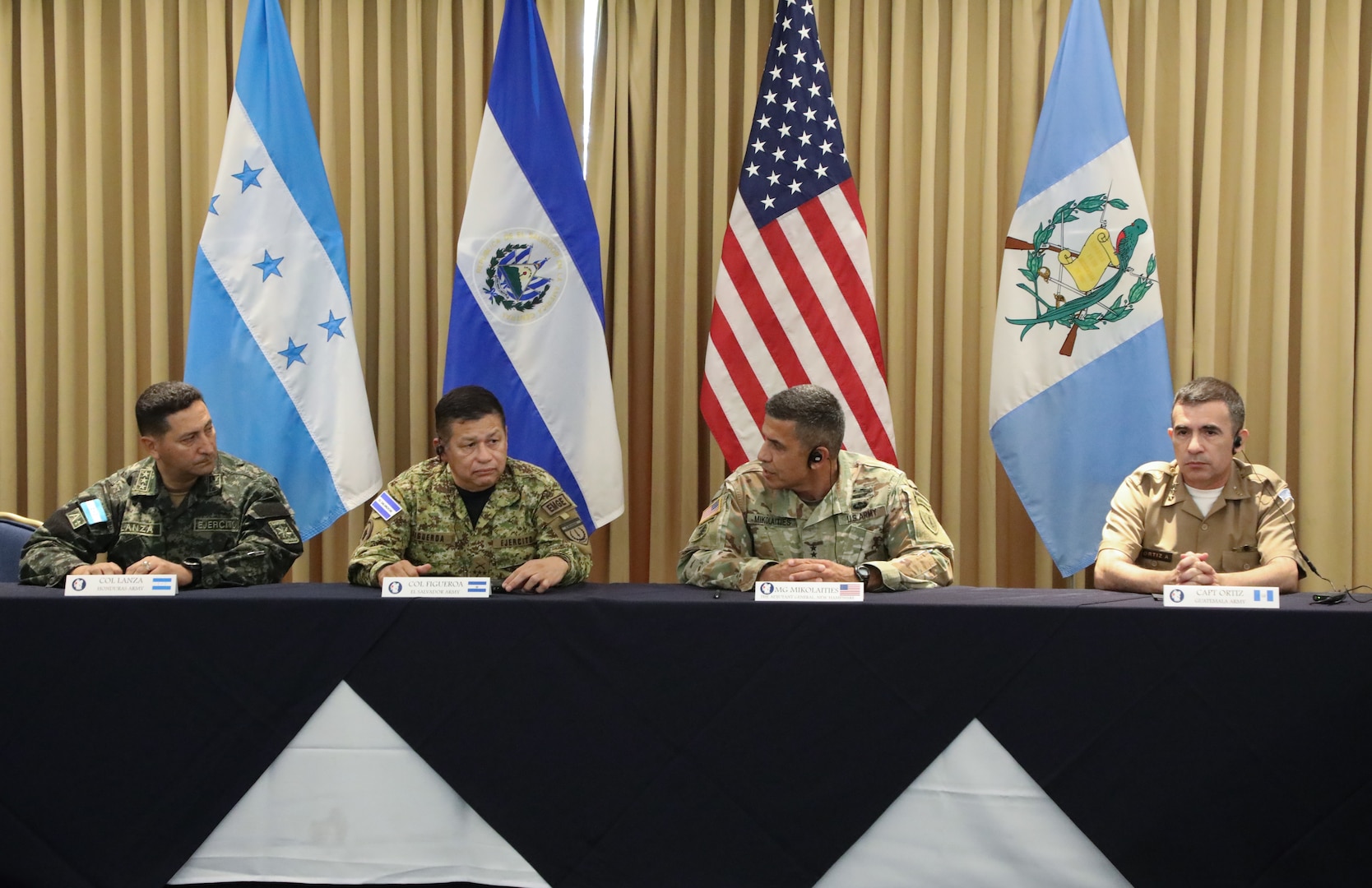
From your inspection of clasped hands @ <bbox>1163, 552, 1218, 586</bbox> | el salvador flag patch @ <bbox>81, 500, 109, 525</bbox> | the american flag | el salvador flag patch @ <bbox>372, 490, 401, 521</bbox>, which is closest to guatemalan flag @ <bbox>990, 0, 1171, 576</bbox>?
the american flag

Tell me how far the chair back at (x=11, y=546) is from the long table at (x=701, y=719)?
43.0 inches

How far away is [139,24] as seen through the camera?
424 centimetres

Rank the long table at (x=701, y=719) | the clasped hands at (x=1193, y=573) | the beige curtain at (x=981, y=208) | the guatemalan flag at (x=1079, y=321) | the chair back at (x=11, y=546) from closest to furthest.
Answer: the long table at (x=701, y=719)
the clasped hands at (x=1193, y=573)
the chair back at (x=11, y=546)
the guatemalan flag at (x=1079, y=321)
the beige curtain at (x=981, y=208)

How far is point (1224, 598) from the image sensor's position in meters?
2.05

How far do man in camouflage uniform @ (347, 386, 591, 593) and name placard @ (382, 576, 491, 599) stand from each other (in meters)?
0.46

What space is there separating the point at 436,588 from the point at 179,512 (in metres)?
1.13

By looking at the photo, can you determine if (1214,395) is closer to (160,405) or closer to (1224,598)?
(1224,598)

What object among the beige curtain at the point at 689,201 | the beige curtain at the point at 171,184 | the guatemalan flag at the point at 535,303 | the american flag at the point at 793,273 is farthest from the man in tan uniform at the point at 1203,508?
the beige curtain at the point at 171,184

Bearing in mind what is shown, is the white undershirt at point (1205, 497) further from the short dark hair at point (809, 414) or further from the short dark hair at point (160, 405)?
the short dark hair at point (160, 405)

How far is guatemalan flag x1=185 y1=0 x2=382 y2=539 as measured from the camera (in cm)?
364

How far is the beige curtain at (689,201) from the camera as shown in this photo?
3906 mm

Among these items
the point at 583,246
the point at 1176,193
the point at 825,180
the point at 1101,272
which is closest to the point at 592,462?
the point at 583,246

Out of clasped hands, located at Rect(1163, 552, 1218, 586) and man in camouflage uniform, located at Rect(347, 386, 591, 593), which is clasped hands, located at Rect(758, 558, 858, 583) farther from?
clasped hands, located at Rect(1163, 552, 1218, 586)

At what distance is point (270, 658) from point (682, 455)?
7.16 feet
